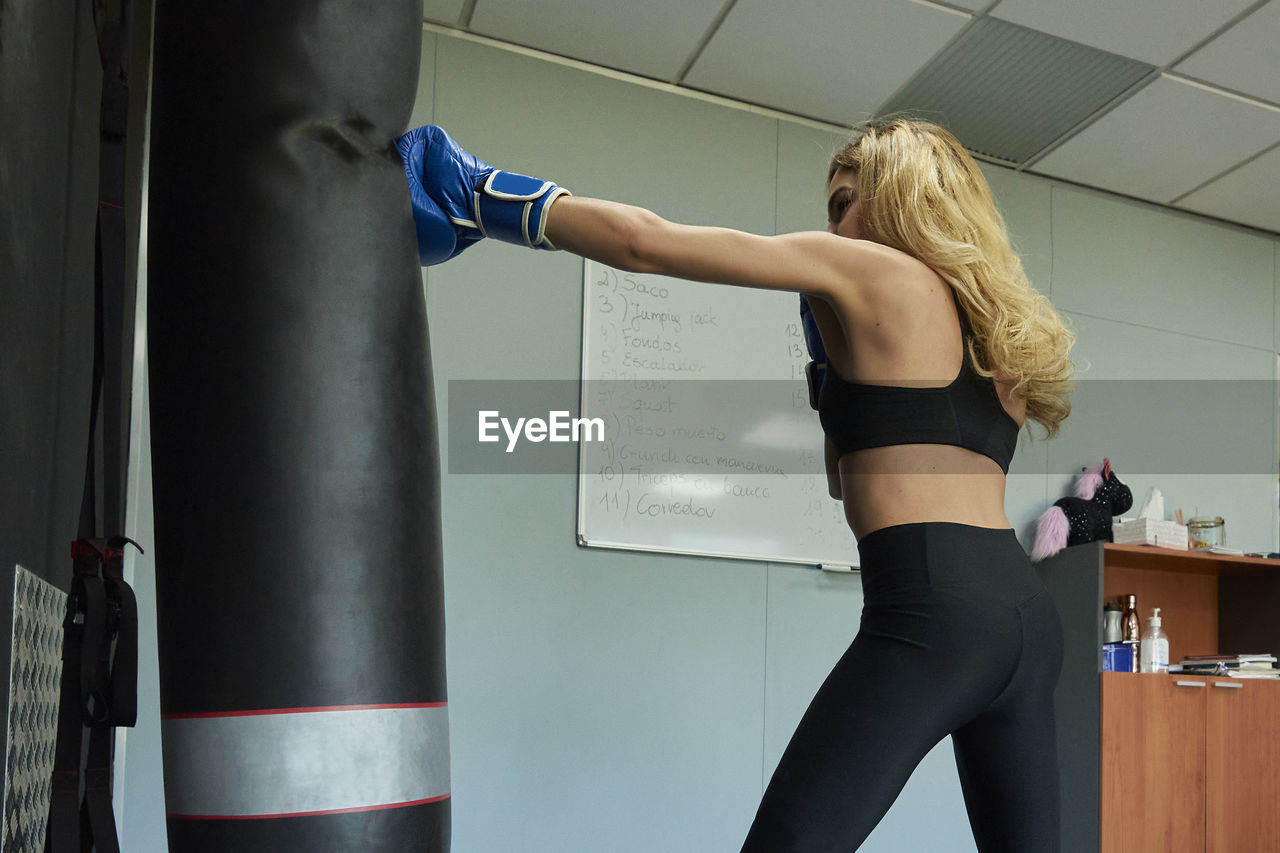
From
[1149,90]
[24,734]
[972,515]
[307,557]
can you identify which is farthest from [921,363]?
[1149,90]

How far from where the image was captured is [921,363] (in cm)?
138

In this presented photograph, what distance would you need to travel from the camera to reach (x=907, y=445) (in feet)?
4.50

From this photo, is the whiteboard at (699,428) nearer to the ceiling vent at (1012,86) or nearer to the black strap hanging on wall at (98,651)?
the ceiling vent at (1012,86)

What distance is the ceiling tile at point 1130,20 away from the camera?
3318 mm

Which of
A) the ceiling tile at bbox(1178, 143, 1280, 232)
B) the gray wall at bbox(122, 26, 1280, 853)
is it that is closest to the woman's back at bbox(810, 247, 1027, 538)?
the gray wall at bbox(122, 26, 1280, 853)

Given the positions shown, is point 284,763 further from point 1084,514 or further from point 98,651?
point 1084,514

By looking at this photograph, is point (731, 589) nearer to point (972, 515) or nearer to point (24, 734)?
point (972, 515)

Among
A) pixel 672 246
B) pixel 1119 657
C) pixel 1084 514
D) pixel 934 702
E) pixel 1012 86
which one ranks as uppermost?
pixel 1012 86

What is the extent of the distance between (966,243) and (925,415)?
24 cm

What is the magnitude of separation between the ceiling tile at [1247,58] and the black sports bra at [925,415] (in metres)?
2.61

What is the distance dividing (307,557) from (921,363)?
762 millimetres

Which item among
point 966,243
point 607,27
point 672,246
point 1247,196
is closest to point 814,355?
point 966,243

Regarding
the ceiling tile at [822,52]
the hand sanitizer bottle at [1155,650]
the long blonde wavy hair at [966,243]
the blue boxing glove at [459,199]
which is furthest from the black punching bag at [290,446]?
the hand sanitizer bottle at [1155,650]

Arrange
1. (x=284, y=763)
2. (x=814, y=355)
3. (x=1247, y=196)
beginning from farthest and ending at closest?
(x=1247, y=196) < (x=814, y=355) < (x=284, y=763)
